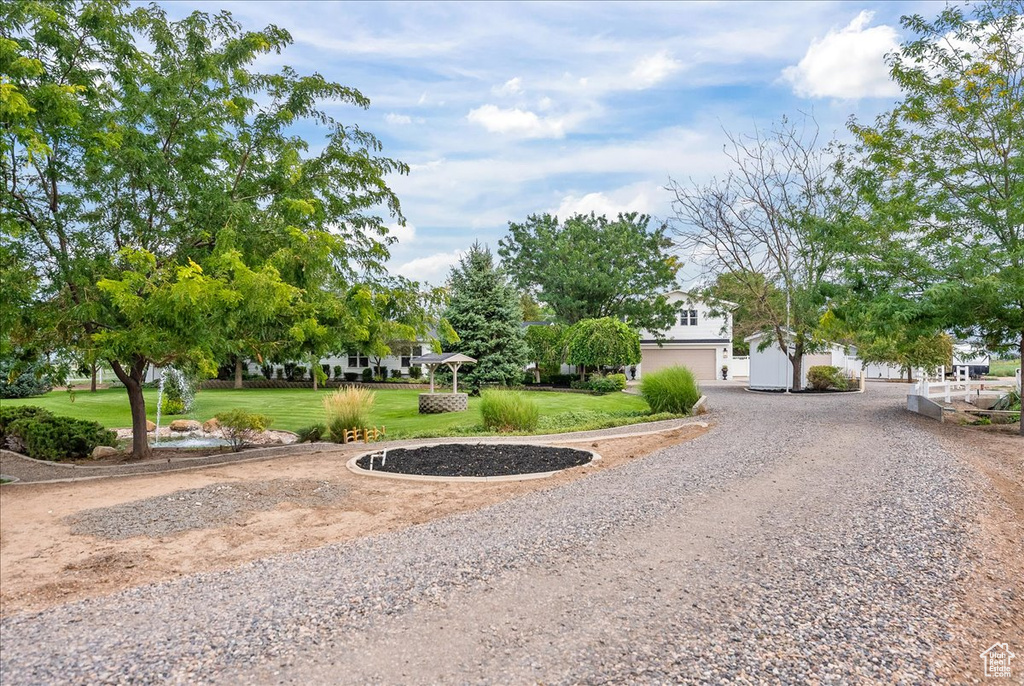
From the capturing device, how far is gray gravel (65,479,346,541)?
20.7 feet

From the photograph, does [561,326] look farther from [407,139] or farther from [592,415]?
[407,139]

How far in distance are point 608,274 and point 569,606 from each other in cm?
3220

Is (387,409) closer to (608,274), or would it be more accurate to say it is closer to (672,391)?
(672,391)

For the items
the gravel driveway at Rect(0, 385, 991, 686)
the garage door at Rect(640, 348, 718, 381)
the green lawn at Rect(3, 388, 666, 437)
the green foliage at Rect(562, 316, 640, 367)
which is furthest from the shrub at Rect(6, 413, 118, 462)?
the garage door at Rect(640, 348, 718, 381)

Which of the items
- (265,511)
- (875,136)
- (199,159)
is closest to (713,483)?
(265,511)

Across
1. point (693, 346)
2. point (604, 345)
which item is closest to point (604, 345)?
point (604, 345)

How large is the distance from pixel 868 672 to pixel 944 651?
0.66 meters

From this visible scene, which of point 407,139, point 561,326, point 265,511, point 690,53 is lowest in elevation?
point 265,511

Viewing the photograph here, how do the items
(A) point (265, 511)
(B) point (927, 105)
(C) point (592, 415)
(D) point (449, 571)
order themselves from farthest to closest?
(C) point (592, 415) < (B) point (927, 105) < (A) point (265, 511) < (D) point (449, 571)

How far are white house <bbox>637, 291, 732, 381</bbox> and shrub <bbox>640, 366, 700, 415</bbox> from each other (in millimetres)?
19083

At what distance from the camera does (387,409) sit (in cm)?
2067

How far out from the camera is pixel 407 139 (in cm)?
1211

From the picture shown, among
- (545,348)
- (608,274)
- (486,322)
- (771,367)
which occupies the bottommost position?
(771,367)

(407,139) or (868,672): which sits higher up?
(407,139)
